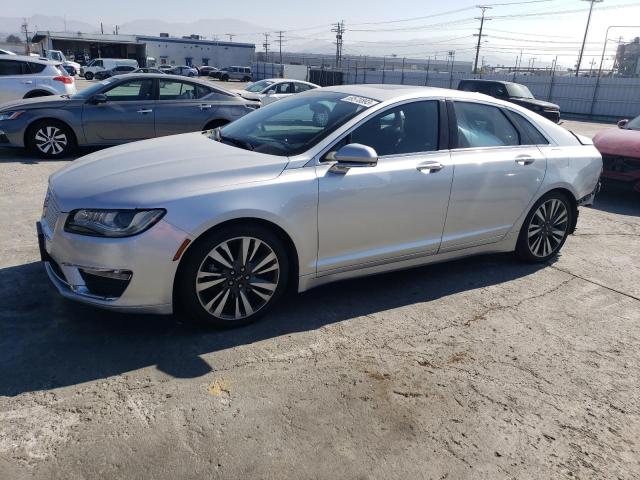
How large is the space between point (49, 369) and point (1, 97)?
10.7 metres

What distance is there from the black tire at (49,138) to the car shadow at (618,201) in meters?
8.38

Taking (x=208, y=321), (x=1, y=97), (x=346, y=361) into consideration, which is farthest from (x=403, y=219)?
(x=1, y=97)

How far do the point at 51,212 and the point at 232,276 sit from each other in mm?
→ 1270

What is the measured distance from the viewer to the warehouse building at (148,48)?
67.9 metres

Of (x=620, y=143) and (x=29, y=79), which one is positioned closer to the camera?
(x=620, y=143)

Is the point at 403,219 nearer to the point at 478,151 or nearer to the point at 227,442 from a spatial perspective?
the point at 478,151

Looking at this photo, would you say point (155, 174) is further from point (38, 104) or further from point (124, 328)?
point (38, 104)

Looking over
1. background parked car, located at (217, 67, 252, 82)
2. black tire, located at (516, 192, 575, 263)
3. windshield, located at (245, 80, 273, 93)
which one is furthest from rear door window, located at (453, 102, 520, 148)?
background parked car, located at (217, 67, 252, 82)

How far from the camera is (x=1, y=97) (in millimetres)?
11586

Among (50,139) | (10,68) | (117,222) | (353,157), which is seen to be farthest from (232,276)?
(10,68)

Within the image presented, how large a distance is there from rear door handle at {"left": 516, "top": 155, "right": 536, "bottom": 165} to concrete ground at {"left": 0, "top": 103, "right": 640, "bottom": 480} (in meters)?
1.09

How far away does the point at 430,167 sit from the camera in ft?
13.5

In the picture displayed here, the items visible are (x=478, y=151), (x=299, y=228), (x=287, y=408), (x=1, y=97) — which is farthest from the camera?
(x=1, y=97)

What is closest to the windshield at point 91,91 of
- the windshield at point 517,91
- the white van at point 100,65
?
the windshield at point 517,91
